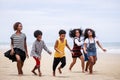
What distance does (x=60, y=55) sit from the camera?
14.0m

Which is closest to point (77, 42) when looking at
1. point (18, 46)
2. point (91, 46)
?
point (91, 46)

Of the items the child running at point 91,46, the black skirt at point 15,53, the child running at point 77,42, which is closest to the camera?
the black skirt at point 15,53

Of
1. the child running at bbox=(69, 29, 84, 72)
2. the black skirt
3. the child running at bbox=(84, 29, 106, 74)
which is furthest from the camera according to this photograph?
the child running at bbox=(69, 29, 84, 72)

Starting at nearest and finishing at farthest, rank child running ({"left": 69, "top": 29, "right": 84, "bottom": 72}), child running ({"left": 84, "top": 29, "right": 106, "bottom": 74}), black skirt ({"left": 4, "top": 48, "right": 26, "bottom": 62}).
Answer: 1. black skirt ({"left": 4, "top": 48, "right": 26, "bottom": 62})
2. child running ({"left": 84, "top": 29, "right": 106, "bottom": 74})
3. child running ({"left": 69, "top": 29, "right": 84, "bottom": 72})

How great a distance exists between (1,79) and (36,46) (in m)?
1.84

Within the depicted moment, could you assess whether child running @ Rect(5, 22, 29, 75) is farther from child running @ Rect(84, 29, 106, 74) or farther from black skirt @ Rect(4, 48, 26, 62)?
child running @ Rect(84, 29, 106, 74)

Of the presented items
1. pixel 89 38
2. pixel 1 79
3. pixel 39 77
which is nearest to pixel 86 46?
pixel 89 38

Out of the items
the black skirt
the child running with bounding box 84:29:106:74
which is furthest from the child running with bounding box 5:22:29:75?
the child running with bounding box 84:29:106:74

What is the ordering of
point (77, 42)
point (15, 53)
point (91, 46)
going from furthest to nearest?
point (77, 42)
point (91, 46)
point (15, 53)

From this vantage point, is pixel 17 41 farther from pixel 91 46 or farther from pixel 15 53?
pixel 91 46

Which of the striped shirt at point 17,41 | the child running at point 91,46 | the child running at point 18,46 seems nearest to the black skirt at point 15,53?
the child running at point 18,46

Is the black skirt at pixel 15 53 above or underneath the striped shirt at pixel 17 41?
underneath

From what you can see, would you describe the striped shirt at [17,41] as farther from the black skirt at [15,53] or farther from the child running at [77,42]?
the child running at [77,42]

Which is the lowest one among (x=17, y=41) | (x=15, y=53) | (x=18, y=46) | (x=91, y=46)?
(x=15, y=53)
